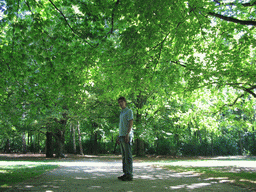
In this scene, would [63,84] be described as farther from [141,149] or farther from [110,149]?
[110,149]

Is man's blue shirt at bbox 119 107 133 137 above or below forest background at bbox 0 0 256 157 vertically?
below

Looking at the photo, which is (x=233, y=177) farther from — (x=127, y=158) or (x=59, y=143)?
(x=59, y=143)

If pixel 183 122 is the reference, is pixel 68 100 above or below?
above

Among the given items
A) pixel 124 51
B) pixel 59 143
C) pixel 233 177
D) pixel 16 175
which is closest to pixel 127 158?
pixel 233 177

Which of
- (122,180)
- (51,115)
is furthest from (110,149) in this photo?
(122,180)

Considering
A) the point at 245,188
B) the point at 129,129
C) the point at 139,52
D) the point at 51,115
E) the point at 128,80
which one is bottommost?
the point at 245,188

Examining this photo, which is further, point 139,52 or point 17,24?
point 139,52

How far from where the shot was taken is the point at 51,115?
14.6 metres

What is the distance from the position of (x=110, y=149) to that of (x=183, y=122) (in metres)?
20.3

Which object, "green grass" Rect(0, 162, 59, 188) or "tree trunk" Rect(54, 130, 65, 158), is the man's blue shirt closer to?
"green grass" Rect(0, 162, 59, 188)

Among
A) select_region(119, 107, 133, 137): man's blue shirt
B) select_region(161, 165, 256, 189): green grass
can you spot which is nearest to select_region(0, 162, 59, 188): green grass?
select_region(119, 107, 133, 137): man's blue shirt

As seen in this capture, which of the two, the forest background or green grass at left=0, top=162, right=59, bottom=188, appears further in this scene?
the forest background

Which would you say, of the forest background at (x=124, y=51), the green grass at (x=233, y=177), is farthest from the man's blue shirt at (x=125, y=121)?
the green grass at (x=233, y=177)

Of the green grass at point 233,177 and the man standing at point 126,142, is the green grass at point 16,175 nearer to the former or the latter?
the man standing at point 126,142
